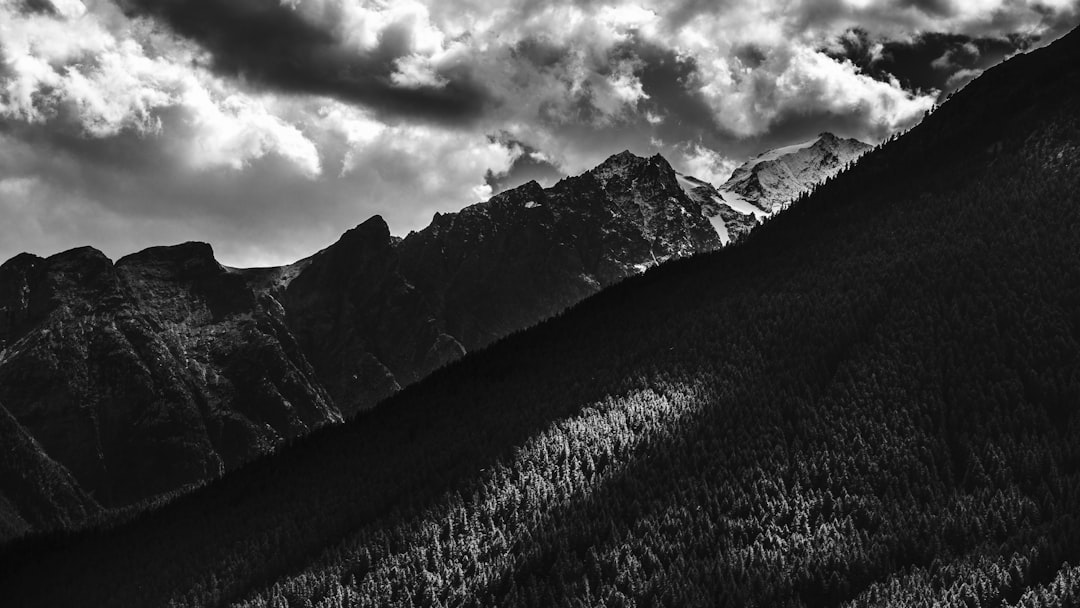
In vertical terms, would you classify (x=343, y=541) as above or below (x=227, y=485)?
below

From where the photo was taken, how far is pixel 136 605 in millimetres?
139125

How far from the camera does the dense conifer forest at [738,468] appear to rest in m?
106

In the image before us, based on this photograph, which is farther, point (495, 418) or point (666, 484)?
point (495, 418)

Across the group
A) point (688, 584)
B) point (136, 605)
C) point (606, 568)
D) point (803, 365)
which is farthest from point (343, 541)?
point (803, 365)

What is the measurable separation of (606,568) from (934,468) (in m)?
42.2

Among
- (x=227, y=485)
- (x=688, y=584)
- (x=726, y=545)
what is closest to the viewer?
(x=688, y=584)

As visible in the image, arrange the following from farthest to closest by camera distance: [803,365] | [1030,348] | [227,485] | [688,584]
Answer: [227,485], [803,365], [1030,348], [688,584]

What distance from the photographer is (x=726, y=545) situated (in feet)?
373

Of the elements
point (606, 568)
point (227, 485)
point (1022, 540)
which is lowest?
point (1022, 540)

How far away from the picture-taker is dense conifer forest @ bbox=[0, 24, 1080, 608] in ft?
349

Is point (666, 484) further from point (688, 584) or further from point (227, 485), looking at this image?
point (227, 485)

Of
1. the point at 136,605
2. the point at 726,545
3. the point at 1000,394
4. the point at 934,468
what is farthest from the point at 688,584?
the point at 136,605

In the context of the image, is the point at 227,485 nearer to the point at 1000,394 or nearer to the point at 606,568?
the point at 606,568

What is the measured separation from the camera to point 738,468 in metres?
128
